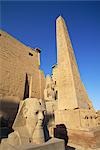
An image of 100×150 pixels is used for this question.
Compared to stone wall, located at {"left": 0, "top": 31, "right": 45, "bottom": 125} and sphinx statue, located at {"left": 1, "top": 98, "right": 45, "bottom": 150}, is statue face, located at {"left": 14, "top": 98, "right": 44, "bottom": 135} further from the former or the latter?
stone wall, located at {"left": 0, "top": 31, "right": 45, "bottom": 125}

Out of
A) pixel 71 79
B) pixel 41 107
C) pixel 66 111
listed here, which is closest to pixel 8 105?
pixel 66 111

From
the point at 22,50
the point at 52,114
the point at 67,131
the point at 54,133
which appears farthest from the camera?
the point at 22,50

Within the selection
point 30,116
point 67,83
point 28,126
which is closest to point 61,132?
point 67,83

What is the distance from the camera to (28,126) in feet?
10.3

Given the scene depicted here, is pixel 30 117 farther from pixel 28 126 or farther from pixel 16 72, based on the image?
pixel 16 72

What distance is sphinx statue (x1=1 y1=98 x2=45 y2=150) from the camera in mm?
2926

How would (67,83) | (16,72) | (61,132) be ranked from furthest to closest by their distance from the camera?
(16,72)
(67,83)
(61,132)

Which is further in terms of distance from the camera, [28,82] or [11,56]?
[28,82]

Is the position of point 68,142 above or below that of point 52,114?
below

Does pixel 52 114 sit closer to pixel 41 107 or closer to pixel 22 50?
pixel 22 50

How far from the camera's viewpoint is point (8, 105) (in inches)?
322

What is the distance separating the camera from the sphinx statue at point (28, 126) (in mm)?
2926

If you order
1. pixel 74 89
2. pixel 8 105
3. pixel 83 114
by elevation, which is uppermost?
pixel 74 89

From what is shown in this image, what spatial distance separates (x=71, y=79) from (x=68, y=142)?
Answer: 303 centimetres
